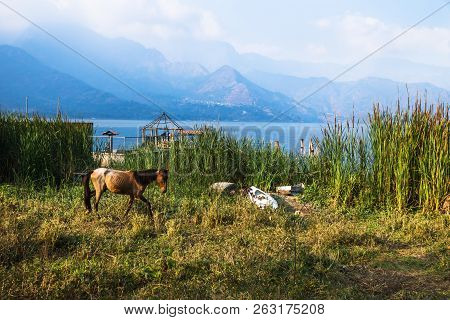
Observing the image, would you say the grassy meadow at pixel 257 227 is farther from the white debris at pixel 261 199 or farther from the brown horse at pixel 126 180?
the brown horse at pixel 126 180

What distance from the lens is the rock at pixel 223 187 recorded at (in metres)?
7.86

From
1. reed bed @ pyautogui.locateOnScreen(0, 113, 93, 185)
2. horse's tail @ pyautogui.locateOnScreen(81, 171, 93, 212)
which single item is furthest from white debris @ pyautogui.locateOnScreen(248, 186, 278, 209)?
reed bed @ pyautogui.locateOnScreen(0, 113, 93, 185)

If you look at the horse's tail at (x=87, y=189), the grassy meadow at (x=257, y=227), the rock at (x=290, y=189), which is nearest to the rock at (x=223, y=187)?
the grassy meadow at (x=257, y=227)

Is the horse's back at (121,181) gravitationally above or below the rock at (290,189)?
above

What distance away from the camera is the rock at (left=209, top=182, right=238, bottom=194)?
7859mm

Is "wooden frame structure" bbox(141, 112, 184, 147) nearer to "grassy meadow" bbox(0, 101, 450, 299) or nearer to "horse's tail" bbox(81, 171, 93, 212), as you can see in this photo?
"grassy meadow" bbox(0, 101, 450, 299)

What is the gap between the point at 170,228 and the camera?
534cm

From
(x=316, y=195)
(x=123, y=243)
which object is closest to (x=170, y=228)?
(x=123, y=243)

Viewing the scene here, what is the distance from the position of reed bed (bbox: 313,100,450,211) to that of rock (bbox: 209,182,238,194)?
1.49 meters

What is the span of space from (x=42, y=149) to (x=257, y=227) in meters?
4.55

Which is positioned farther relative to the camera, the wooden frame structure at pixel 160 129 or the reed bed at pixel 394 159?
the wooden frame structure at pixel 160 129

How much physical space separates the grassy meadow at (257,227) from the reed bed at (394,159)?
0.02 meters

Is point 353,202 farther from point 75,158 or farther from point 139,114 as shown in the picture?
point 139,114

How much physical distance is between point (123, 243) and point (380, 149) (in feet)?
12.8
